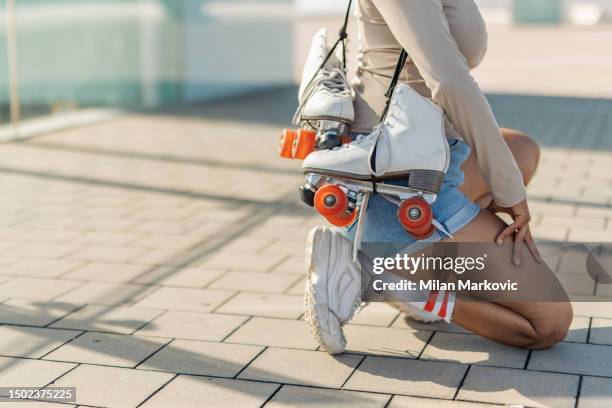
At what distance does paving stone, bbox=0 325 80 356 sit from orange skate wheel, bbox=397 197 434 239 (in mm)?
1278

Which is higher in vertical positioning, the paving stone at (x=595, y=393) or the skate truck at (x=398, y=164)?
the skate truck at (x=398, y=164)

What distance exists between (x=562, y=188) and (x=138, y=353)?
362cm

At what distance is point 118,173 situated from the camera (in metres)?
7.19

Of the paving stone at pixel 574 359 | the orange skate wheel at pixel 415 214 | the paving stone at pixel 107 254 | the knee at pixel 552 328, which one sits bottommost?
the paving stone at pixel 107 254

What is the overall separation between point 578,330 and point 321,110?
4.03 ft

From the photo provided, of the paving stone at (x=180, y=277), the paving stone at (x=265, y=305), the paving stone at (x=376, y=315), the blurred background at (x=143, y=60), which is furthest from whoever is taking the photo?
the blurred background at (x=143, y=60)

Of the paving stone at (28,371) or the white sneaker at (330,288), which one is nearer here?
the paving stone at (28,371)

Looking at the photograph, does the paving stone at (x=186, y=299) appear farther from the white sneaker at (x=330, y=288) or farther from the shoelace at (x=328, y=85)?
the shoelace at (x=328, y=85)

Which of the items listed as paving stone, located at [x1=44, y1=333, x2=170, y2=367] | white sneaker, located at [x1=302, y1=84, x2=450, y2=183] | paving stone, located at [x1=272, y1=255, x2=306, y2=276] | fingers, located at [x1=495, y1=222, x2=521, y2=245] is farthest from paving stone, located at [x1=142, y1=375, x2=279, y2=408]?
paving stone, located at [x1=272, y1=255, x2=306, y2=276]

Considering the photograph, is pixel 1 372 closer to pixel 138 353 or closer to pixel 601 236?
pixel 138 353

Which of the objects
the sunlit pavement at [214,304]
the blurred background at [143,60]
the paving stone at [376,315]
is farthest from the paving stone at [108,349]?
the blurred background at [143,60]

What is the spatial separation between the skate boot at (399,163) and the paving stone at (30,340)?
3.47ft

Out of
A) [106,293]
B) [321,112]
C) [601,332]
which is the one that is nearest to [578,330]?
[601,332]

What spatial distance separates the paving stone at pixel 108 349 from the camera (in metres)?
3.44
